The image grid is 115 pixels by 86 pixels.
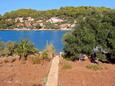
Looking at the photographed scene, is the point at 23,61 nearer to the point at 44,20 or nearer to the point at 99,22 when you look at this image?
the point at 99,22

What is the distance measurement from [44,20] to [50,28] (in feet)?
16.2

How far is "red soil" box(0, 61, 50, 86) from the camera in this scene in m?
14.1

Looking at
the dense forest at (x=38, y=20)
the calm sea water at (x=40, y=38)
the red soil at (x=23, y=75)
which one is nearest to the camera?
the red soil at (x=23, y=75)

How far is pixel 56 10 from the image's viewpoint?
511 feet

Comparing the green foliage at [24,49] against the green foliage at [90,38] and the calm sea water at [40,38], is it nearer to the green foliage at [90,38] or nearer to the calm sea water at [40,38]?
the calm sea water at [40,38]

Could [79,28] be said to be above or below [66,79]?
above

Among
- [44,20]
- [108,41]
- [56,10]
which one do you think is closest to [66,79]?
[108,41]

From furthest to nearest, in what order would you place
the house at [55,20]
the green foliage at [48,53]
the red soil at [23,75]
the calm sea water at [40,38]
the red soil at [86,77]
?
the house at [55,20], the calm sea water at [40,38], the green foliage at [48,53], the red soil at [86,77], the red soil at [23,75]

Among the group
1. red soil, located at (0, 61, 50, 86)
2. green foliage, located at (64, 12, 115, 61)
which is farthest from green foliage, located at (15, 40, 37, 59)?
red soil, located at (0, 61, 50, 86)

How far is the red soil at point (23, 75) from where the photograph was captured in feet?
46.4

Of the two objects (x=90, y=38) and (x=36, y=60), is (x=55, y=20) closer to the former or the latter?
(x=90, y=38)

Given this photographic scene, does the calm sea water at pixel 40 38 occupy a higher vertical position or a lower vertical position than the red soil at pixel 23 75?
lower

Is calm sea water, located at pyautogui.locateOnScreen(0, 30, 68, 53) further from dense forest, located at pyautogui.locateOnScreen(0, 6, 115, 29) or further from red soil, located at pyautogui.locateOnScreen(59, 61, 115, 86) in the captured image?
dense forest, located at pyautogui.locateOnScreen(0, 6, 115, 29)

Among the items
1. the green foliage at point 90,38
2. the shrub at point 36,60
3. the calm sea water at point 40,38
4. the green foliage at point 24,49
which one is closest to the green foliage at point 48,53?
the green foliage at point 90,38
